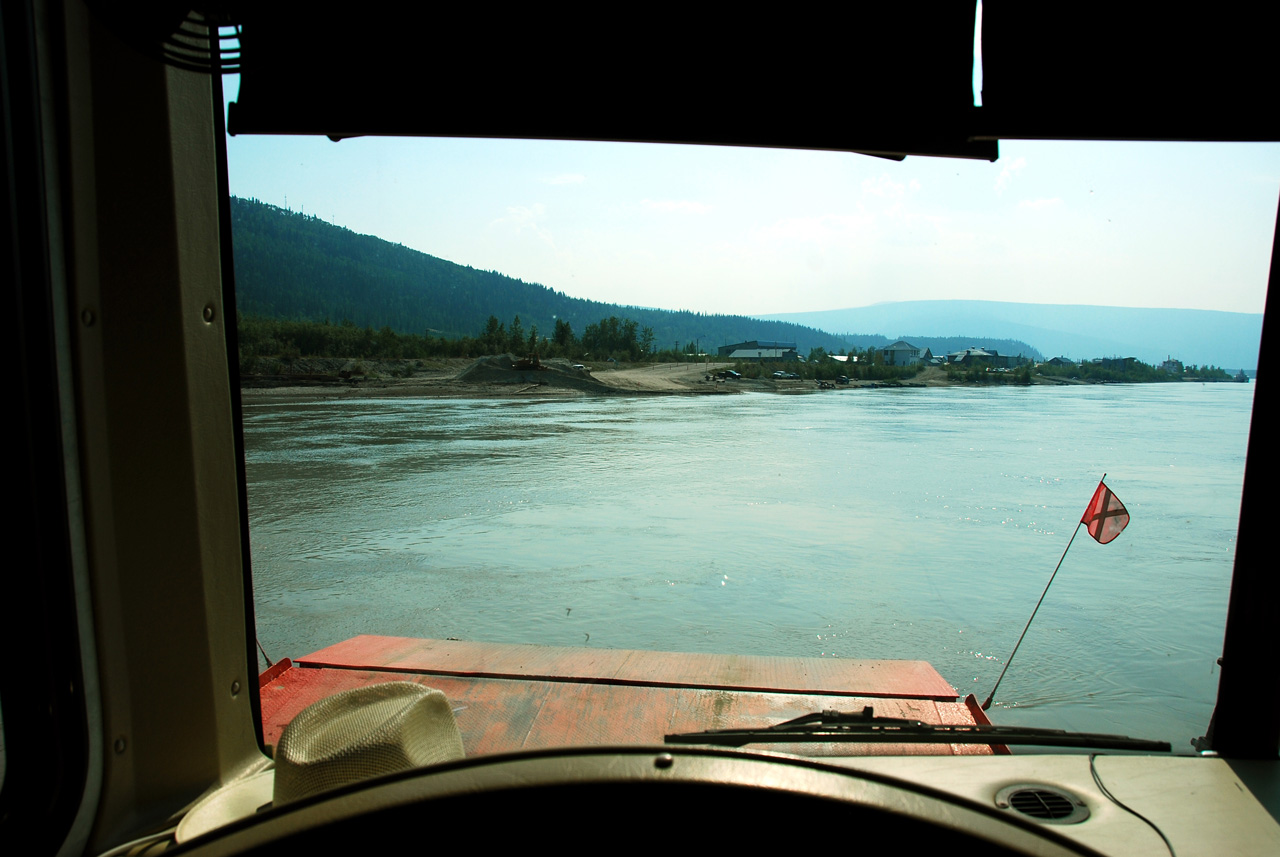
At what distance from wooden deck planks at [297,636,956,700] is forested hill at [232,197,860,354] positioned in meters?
104

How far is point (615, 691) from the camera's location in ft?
11.1

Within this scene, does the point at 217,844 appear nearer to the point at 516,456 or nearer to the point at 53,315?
the point at 53,315

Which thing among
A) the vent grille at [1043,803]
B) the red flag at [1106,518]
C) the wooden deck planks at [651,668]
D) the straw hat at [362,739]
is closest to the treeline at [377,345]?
the wooden deck planks at [651,668]

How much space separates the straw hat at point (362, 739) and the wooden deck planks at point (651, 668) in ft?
6.42

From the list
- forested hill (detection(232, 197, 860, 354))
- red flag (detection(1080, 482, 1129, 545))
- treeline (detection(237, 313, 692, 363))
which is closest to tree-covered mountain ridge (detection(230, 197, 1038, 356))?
forested hill (detection(232, 197, 860, 354))

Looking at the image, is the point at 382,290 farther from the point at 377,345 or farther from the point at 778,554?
the point at 778,554

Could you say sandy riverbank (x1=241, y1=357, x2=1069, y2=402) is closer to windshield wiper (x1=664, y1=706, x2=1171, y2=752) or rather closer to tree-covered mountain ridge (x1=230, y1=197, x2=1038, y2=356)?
windshield wiper (x1=664, y1=706, x2=1171, y2=752)

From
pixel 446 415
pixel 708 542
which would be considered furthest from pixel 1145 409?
pixel 708 542

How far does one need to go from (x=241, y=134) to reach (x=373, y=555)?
6532 mm

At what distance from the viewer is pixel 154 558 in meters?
2.17

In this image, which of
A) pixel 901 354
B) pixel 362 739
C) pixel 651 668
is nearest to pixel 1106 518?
pixel 651 668

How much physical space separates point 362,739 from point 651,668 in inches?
92.9

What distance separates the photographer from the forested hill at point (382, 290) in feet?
376

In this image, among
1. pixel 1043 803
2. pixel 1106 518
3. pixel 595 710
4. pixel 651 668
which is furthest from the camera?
pixel 651 668
